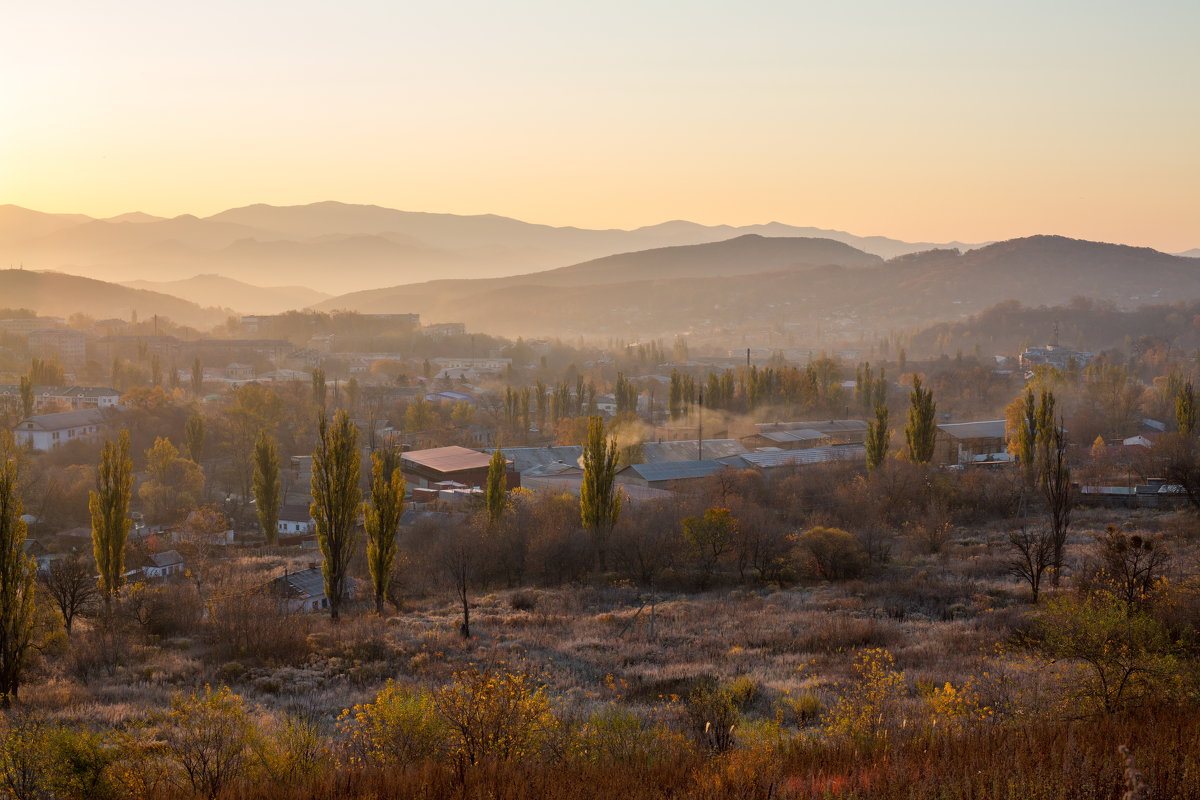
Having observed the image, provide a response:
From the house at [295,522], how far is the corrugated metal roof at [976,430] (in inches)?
1361

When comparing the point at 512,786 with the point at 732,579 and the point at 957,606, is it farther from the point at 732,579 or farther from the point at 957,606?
the point at 732,579

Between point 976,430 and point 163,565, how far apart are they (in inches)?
1715

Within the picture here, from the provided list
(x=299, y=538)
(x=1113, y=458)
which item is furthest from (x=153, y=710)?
(x=1113, y=458)

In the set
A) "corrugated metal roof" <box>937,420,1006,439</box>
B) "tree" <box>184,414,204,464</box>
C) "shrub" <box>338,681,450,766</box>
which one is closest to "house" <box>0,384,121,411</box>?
"tree" <box>184,414,204,464</box>

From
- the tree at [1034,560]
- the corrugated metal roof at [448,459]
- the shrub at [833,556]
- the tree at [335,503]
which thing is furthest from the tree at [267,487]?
the tree at [1034,560]

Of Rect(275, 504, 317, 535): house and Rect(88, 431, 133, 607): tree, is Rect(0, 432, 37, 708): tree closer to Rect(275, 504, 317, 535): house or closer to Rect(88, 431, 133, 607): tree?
Rect(88, 431, 133, 607): tree

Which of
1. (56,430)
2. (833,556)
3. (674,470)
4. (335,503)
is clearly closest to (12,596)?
(335,503)

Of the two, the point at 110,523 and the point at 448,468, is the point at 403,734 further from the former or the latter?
the point at 448,468

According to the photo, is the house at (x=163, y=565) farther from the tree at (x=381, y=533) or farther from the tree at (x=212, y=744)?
the tree at (x=212, y=744)

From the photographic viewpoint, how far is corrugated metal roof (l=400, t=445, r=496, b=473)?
4147 cm

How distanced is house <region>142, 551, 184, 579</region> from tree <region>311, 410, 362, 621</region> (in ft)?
27.2

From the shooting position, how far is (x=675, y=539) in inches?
1057

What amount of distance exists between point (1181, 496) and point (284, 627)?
30.5 m

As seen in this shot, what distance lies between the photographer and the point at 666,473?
39531 mm
